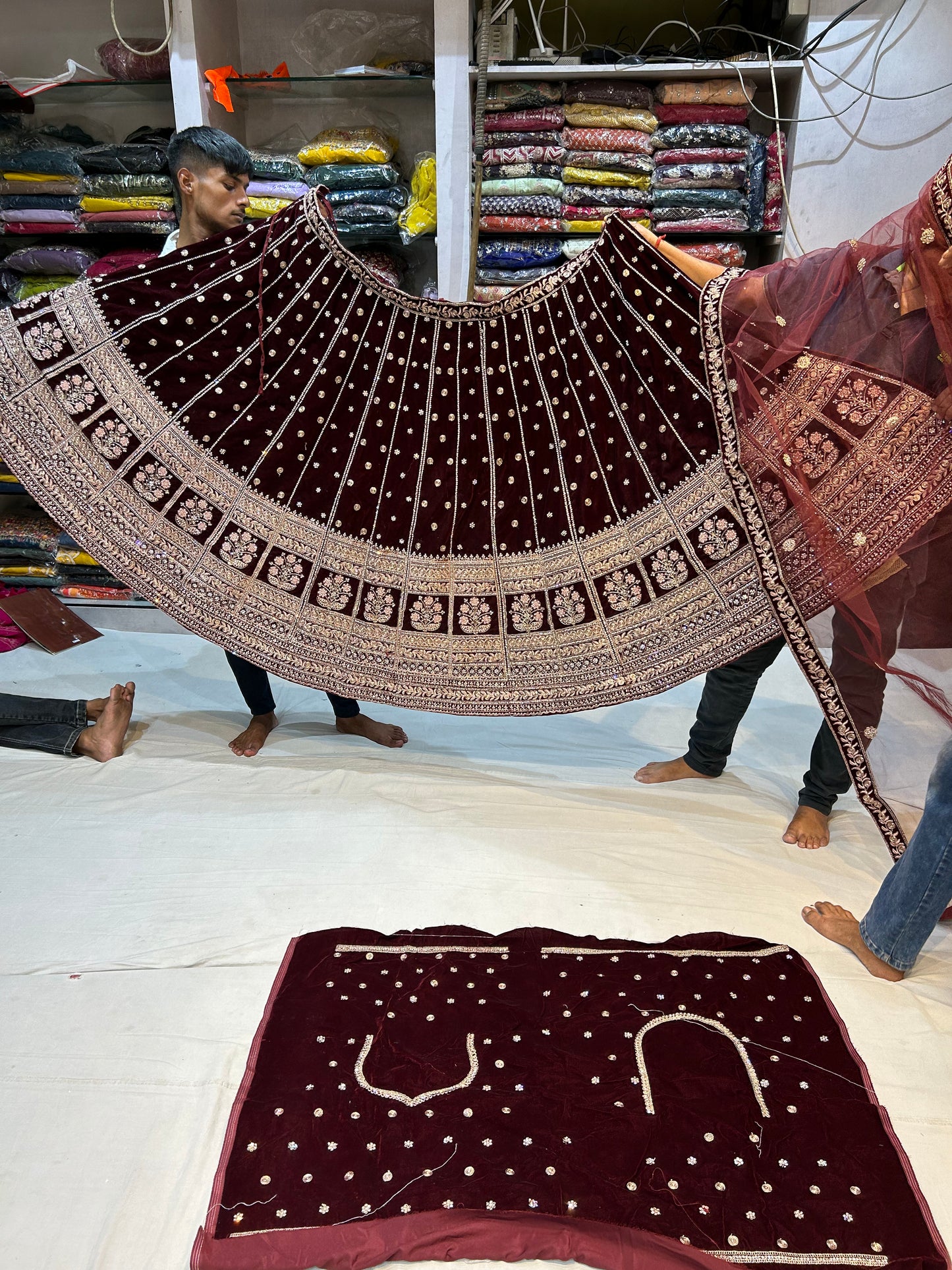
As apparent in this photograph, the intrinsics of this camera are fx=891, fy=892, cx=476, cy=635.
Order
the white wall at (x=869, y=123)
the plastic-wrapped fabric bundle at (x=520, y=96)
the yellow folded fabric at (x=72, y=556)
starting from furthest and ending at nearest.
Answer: the yellow folded fabric at (x=72, y=556) < the plastic-wrapped fabric bundle at (x=520, y=96) < the white wall at (x=869, y=123)

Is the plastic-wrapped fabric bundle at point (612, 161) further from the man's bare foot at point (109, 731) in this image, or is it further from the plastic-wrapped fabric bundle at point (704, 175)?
the man's bare foot at point (109, 731)

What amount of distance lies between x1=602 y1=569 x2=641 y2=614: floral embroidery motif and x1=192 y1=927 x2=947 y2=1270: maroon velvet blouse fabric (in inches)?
27.7

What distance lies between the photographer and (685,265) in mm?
1837

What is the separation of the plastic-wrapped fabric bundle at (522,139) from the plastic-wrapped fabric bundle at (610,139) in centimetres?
4

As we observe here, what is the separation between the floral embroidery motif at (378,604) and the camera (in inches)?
82.7

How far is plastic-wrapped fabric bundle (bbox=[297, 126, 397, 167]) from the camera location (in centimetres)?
287

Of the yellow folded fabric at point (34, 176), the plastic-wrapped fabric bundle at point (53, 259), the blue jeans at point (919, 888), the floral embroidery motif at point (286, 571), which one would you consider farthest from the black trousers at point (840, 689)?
the yellow folded fabric at point (34, 176)

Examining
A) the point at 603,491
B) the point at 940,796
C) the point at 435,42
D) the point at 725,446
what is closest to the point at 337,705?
the point at 603,491

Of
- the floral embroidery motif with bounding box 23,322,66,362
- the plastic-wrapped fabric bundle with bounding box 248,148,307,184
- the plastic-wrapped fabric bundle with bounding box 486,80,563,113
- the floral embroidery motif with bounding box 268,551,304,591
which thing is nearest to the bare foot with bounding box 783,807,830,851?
the floral embroidery motif with bounding box 268,551,304,591

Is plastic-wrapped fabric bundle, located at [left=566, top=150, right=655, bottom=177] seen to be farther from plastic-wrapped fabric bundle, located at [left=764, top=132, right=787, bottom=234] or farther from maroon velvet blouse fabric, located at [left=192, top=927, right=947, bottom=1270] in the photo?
maroon velvet blouse fabric, located at [left=192, top=927, right=947, bottom=1270]

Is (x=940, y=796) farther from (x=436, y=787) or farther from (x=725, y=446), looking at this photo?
(x=436, y=787)

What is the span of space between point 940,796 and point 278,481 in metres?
1.50

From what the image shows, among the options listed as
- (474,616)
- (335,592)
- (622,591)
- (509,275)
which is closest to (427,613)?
(474,616)

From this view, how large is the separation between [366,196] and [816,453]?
192 centimetres
